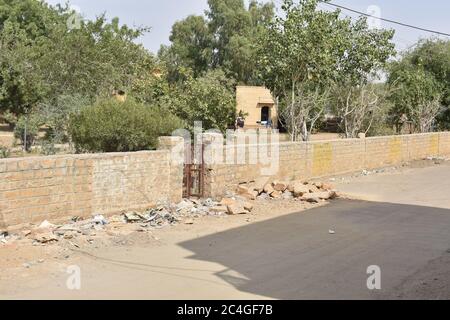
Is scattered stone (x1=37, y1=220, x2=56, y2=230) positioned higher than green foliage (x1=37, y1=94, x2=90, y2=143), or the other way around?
green foliage (x1=37, y1=94, x2=90, y2=143)

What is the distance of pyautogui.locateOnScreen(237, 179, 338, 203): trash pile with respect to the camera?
43.6 feet

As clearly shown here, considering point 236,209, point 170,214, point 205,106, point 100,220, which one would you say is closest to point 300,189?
point 236,209

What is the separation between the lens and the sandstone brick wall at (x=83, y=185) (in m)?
8.70

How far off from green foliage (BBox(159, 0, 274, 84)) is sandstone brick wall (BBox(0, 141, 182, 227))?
41.0 m

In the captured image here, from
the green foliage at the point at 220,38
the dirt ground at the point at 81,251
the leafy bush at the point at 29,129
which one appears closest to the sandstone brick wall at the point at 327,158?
the dirt ground at the point at 81,251

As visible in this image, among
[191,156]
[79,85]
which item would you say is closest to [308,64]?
[191,156]

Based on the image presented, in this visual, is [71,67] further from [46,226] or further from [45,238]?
[45,238]

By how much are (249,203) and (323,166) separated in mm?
6252

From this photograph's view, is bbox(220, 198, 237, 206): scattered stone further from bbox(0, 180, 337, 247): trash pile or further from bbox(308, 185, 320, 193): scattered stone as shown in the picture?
bbox(308, 185, 320, 193): scattered stone

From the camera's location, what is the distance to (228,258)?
7.83 meters

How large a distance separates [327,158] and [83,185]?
10058 millimetres

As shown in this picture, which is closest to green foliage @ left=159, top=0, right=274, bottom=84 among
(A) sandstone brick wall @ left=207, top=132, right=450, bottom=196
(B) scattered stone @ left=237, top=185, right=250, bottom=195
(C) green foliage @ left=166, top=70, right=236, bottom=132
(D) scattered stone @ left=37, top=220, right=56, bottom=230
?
(A) sandstone brick wall @ left=207, top=132, right=450, bottom=196

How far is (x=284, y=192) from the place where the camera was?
13789mm
